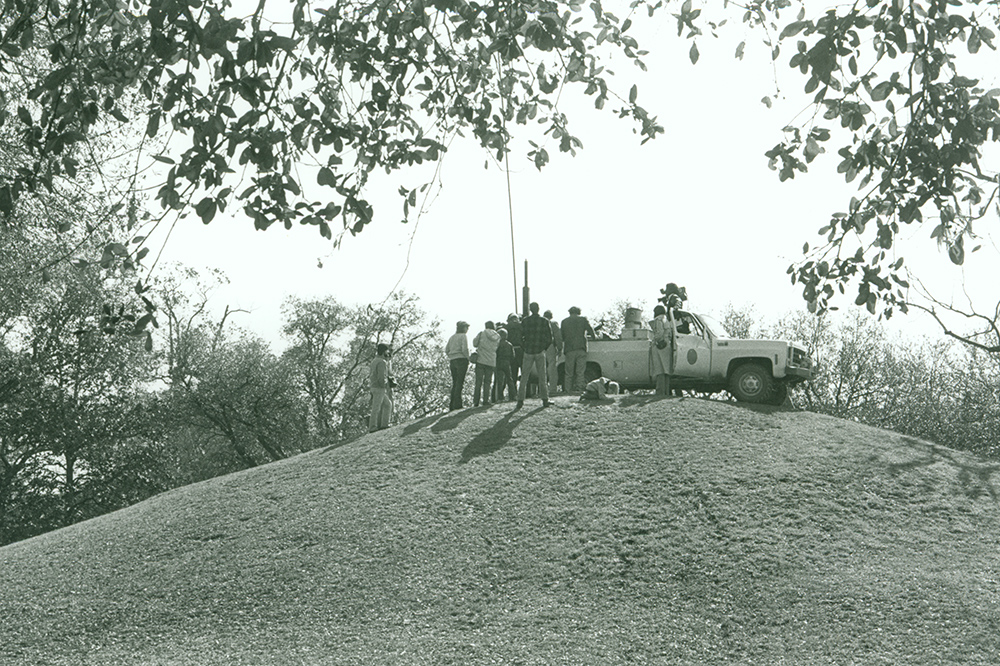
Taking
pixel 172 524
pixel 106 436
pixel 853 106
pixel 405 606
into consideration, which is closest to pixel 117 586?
pixel 172 524

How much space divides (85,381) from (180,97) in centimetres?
2656

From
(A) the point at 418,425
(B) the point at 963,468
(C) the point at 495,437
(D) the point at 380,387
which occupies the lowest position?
(B) the point at 963,468

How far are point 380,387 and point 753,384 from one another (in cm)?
729

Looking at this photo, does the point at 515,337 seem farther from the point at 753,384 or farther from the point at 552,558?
the point at 552,558

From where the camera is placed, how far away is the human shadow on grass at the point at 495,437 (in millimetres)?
16797

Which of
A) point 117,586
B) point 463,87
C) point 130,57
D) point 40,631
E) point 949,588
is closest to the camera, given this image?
point 130,57

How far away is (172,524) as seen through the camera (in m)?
15.7

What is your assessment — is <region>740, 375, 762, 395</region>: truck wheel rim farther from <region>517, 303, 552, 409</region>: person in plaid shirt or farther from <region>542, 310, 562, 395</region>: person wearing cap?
<region>517, 303, 552, 409</region>: person in plaid shirt

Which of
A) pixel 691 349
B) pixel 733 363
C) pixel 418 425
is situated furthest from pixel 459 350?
pixel 733 363

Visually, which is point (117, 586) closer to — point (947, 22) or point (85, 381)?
point (947, 22)

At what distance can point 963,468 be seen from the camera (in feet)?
54.2

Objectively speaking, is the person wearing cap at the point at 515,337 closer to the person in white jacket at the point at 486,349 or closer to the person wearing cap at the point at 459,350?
the person in white jacket at the point at 486,349

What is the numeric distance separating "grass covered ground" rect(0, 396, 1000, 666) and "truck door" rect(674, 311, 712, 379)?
7.80 ft

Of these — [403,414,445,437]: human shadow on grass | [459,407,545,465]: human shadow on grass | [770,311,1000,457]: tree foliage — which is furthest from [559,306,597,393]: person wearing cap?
[770,311,1000,457]: tree foliage
